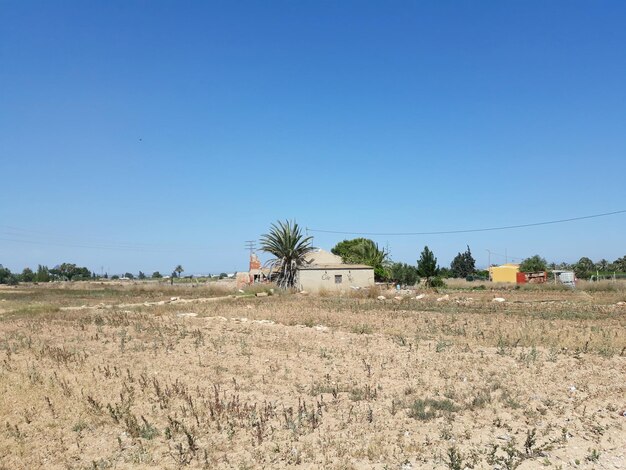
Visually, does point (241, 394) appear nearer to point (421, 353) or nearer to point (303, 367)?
point (303, 367)

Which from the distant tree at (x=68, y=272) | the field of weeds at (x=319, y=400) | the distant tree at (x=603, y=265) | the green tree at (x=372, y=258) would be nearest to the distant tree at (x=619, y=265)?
the distant tree at (x=603, y=265)

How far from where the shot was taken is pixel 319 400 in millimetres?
7797

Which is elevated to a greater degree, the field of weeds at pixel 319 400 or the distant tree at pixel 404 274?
the distant tree at pixel 404 274

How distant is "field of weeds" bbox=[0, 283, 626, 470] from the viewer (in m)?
5.75

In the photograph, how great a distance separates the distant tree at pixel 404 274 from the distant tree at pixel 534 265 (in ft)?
88.8

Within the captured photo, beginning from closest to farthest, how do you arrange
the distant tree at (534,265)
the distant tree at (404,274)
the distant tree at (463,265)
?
the distant tree at (404,274) < the distant tree at (534,265) < the distant tree at (463,265)

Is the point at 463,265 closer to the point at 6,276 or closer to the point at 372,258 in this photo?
the point at 372,258

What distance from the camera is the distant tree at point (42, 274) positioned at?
112 meters

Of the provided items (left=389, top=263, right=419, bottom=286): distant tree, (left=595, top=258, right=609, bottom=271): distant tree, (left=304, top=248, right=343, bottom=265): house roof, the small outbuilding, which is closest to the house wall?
the small outbuilding

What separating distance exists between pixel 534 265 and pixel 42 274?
110 meters

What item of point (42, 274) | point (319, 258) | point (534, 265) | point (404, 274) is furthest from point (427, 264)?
point (42, 274)

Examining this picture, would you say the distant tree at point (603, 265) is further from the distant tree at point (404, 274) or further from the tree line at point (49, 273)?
the tree line at point (49, 273)

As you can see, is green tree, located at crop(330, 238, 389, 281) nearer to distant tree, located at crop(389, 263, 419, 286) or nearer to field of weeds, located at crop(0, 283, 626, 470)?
distant tree, located at crop(389, 263, 419, 286)

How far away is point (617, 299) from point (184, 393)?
27.6 metres
